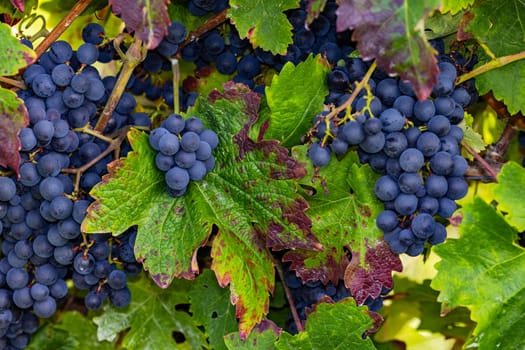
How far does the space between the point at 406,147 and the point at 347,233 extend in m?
Answer: 0.19

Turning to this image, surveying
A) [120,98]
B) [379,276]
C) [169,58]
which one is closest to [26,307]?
[120,98]

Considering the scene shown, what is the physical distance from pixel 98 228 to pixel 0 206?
194mm

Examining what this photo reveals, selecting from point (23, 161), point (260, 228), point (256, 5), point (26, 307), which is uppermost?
point (256, 5)

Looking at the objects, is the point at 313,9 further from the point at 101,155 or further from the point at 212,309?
the point at 212,309

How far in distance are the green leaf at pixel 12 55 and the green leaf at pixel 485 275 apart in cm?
73

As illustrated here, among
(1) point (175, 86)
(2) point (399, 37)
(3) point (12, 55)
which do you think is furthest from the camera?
(1) point (175, 86)

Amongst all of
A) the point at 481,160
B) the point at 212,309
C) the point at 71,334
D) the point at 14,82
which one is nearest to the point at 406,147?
the point at 481,160

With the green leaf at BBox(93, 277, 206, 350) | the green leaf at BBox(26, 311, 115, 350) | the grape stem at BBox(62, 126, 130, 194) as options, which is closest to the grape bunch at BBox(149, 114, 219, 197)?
the grape stem at BBox(62, 126, 130, 194)

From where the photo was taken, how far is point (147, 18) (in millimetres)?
1201

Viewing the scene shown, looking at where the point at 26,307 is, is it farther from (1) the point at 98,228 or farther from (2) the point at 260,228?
(2) the point at 260,228

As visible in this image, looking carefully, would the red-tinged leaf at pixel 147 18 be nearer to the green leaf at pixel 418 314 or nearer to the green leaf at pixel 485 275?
the green leaf at pixel 485 275

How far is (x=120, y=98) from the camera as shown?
1466 mm

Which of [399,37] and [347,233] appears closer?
[399,37]

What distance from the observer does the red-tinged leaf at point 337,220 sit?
4.58 ft
